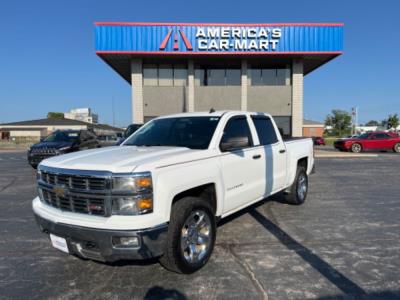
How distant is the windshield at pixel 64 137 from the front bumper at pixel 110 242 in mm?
9870

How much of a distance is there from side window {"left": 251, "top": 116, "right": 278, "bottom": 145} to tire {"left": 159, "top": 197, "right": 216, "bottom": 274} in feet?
6.19

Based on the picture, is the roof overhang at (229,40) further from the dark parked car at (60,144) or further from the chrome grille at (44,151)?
the chrome grille at (44,151)

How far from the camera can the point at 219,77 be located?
22469 mm

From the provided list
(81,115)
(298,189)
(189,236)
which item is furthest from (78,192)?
(81,115)

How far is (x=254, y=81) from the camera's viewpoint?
22.4 meters

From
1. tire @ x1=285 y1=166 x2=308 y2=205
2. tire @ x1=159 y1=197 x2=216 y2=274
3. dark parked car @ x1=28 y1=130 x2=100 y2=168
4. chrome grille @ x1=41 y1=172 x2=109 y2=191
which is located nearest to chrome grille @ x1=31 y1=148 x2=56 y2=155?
dark parked car @ x1=28 y1=130 x2=100 y2=168

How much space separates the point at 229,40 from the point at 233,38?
1.02 ft

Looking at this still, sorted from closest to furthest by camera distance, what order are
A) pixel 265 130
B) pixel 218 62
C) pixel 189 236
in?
pixel 189 236
pixel 265 130
pixel 218 62


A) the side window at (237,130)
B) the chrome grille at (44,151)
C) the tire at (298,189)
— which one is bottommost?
the tire at (298,189)

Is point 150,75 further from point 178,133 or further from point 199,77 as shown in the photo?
point 178,133

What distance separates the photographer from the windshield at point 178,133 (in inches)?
157

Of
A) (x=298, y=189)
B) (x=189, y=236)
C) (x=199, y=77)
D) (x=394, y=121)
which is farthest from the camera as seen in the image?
(x=394, y=121)

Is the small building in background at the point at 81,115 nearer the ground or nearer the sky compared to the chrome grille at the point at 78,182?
nearer the sky

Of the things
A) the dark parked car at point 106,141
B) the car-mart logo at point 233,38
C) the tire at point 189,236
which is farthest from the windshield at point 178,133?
the car-mart logo at point 233,38
